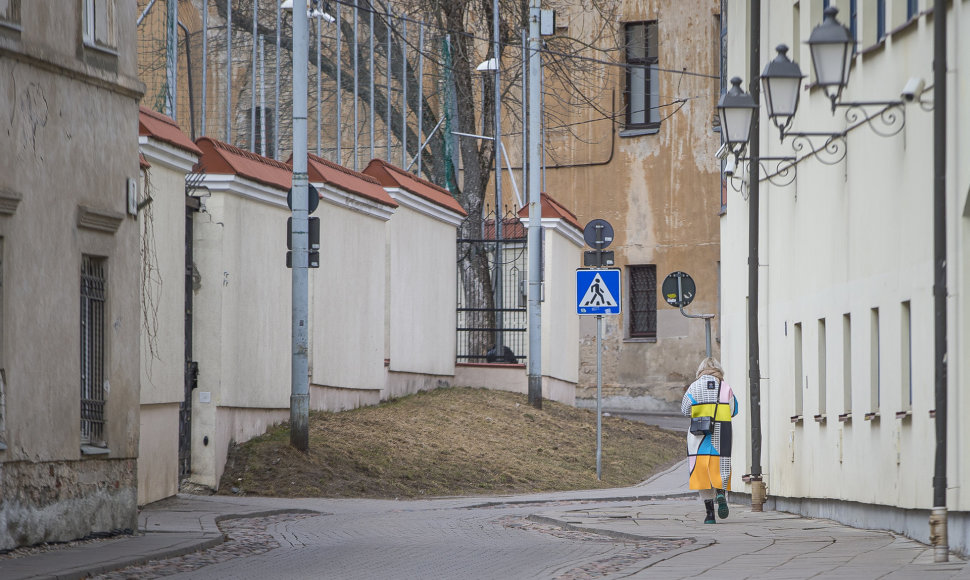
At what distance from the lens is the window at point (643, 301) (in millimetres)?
43219

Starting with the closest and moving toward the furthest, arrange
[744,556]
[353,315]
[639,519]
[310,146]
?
[744,556] → [639,519] → [353,315] → [310,146]

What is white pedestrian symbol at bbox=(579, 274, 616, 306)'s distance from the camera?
22.7 m

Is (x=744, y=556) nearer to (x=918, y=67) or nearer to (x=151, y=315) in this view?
(x=918, y=67)

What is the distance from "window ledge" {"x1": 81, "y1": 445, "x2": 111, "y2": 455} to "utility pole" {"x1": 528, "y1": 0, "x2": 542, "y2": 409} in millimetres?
14224

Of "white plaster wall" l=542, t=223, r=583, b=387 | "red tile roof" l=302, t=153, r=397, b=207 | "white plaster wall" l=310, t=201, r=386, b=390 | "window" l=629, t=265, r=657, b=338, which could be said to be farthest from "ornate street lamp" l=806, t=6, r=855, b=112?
"window" l=629, t=265, r=657, b=338

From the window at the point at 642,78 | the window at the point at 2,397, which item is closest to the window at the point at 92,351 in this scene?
the window at the point at 2,397

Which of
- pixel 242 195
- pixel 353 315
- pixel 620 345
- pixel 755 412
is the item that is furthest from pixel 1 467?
pixel 620 345

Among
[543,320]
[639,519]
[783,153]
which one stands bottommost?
[639,519]

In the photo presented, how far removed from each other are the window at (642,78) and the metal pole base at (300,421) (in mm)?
24248

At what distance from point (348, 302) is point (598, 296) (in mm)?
3715

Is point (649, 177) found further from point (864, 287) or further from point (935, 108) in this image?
point (935, 108)

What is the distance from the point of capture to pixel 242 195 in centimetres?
1983

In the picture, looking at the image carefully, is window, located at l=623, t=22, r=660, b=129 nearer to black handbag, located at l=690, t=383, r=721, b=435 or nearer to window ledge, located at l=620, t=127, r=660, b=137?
window ledge, located at l=620, t=127, r=660, b=137

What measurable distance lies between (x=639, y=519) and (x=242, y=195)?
631 centimetres
